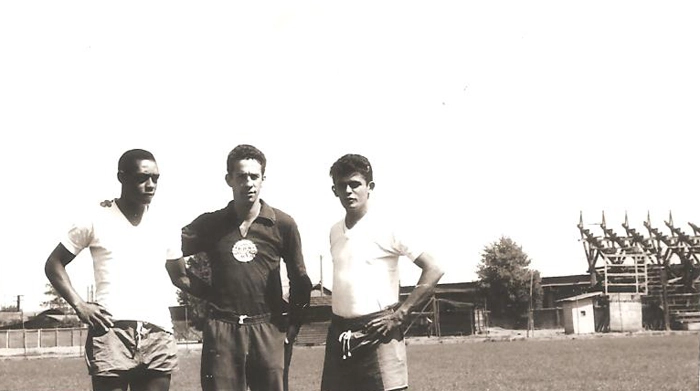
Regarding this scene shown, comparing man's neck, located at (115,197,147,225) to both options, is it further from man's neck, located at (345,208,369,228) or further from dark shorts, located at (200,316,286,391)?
man's neck, located at (345,208,369,228)

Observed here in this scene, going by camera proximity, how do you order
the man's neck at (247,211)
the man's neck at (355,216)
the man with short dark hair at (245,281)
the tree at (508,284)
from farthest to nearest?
the tree at (508,284) < the man's neck at (247,211) < the man's neck at (355,216) < the man with short dark hair at (245,281)

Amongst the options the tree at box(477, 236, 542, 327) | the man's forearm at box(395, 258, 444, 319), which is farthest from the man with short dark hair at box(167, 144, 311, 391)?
the tree at box(477, 236, 542, 327)

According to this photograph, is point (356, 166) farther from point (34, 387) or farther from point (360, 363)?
point (34, 387)

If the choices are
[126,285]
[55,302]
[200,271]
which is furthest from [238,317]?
[55,302]

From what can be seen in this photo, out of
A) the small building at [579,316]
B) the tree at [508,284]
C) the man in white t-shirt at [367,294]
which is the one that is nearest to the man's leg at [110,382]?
the man in white t-shirt at [367,294]

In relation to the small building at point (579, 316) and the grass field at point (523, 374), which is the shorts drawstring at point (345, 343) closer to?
the grass field at point (523, 374)

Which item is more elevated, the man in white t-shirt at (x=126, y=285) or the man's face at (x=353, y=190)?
the man's face at (x=353, y=190)

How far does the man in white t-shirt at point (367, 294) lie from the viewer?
15.9 feet

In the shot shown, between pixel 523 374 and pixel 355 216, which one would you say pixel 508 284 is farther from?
pixel 355 216

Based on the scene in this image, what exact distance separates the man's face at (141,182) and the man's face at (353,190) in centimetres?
108

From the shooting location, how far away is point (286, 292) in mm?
5273

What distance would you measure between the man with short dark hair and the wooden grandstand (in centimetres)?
5034

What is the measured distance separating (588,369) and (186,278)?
15.3 metres

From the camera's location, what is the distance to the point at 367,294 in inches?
192
